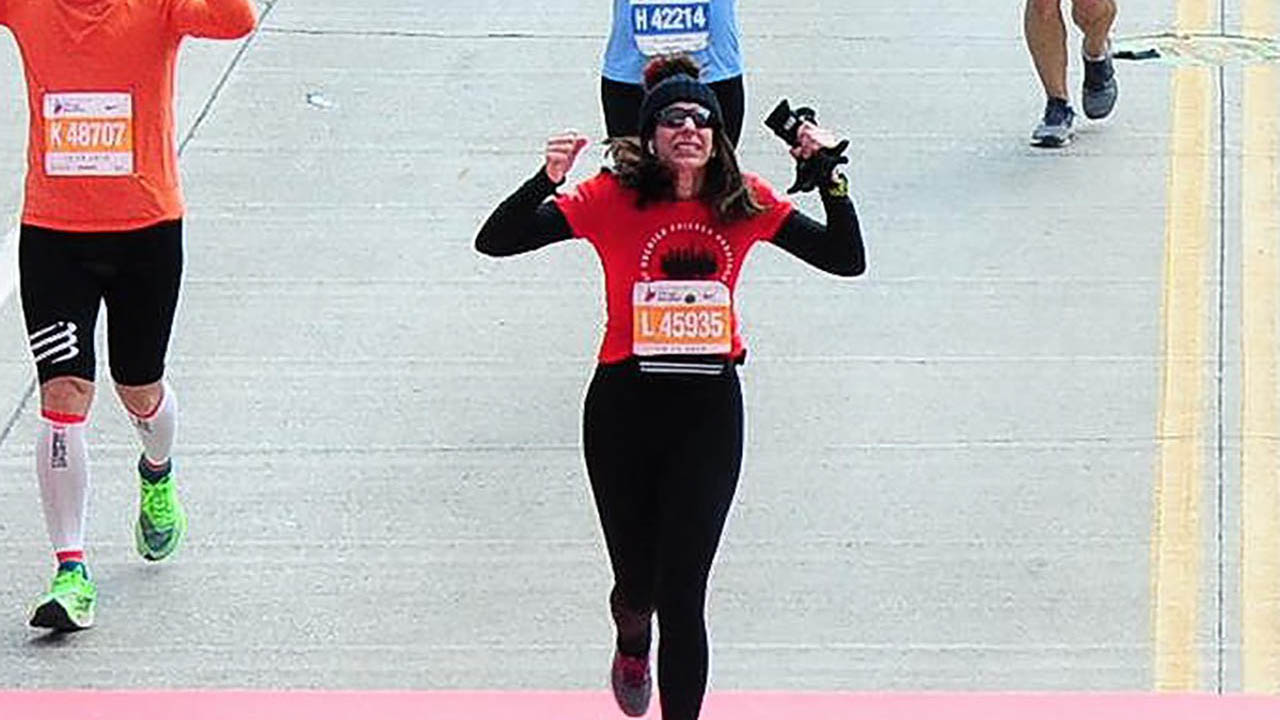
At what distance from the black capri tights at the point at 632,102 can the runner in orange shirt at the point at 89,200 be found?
5.45 ft

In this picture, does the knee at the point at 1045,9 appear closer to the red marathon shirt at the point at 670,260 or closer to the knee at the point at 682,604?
the red marathon shirt at the point at 670,260

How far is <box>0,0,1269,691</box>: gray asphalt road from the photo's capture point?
25.7 feet

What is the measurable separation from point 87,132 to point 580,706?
1988mm

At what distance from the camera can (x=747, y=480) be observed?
29.1ft

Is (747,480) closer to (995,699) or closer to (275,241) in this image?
(995,699)

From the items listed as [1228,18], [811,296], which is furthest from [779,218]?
[1228,18]

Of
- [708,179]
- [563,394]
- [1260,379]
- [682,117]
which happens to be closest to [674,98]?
[682,117]

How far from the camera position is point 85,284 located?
7543mm

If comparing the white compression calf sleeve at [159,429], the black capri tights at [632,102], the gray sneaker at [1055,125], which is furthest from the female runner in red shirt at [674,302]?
the gray sneaker at [1055,125]

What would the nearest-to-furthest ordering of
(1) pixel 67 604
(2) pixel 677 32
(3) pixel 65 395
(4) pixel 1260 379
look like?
(3) pixel 65 395 < (1) pixel 67 604 < (2) pixel 677 32 < (4) pixel 1260 379

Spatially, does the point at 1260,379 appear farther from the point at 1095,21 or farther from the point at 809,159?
the point at 809,159

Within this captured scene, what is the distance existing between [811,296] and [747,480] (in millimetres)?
1625

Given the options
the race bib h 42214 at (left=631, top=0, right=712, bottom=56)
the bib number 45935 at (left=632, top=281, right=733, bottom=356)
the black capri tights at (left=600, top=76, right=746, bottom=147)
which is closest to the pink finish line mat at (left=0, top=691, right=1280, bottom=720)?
the bib number 45935 at (left=632, top=281, right=733, bottom=356)

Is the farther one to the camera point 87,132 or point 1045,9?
point 1045,9
